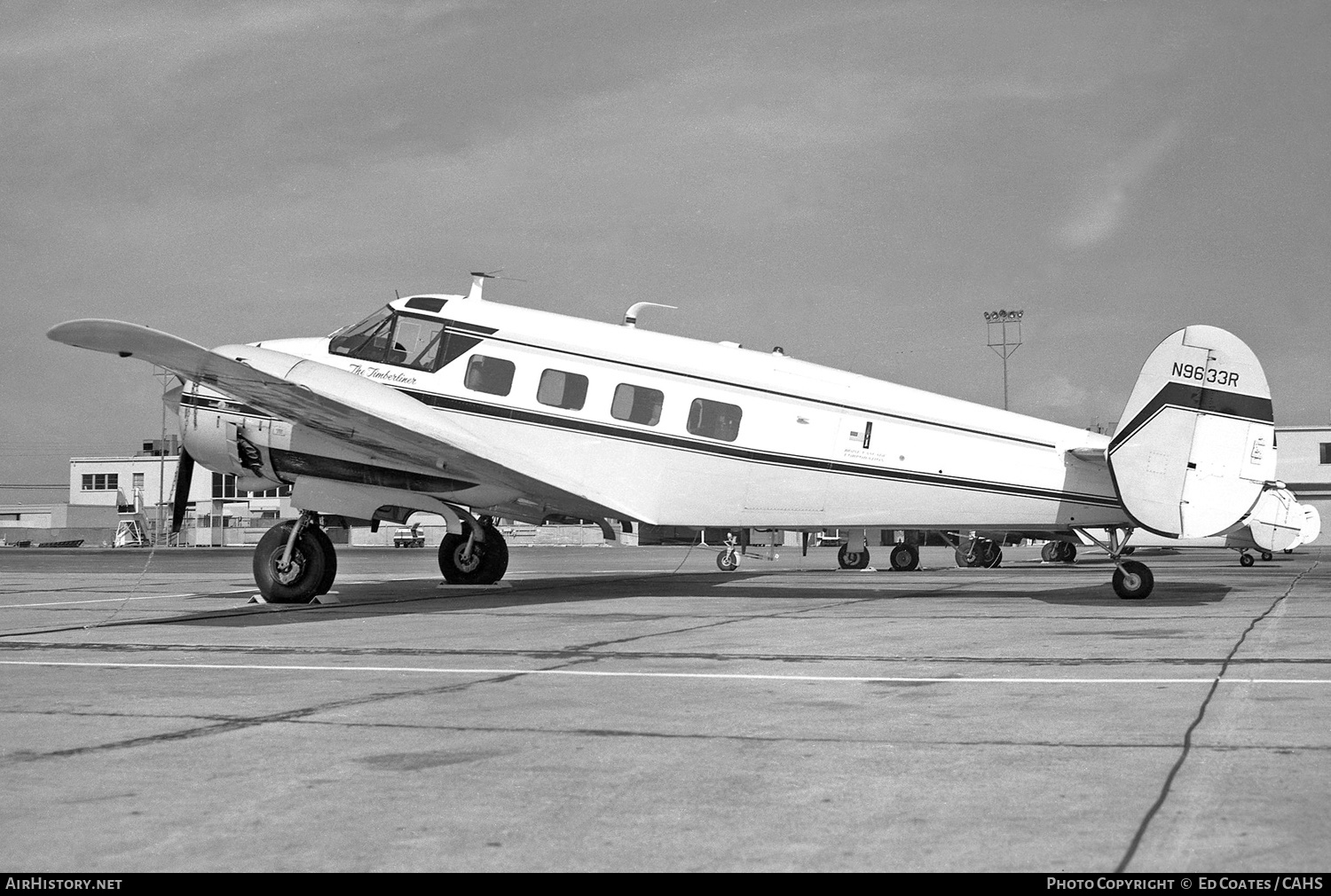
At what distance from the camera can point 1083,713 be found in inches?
295

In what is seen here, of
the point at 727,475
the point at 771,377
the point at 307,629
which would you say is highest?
the point at 771,377

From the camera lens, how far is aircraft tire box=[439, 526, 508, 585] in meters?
21.2

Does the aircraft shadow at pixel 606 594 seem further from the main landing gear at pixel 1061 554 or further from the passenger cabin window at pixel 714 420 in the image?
the main landing gear at pixel 1061 554

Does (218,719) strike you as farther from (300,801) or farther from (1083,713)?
(1083,713)

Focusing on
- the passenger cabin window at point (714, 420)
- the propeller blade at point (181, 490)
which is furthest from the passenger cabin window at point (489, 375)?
the propeller blade at point (181, 490)

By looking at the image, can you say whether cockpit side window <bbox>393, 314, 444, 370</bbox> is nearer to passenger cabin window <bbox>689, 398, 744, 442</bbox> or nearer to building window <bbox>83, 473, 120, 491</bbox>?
passenger cabin window <bbox>689, 398, 744, 442</bbox>

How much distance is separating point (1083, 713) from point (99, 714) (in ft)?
20.8

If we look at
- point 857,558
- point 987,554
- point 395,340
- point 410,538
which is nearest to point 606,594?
point 395,340

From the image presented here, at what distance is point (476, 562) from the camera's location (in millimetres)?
21234

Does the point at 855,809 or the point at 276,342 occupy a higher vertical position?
the point at 276,342

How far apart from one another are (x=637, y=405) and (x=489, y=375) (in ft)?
7.84

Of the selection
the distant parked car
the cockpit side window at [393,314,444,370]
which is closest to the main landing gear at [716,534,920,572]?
the cockpit side window at [393,314,444,370]

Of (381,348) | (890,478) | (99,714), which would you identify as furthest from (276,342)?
(99,714)

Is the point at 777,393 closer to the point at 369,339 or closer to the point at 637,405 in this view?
the point at 637,405
